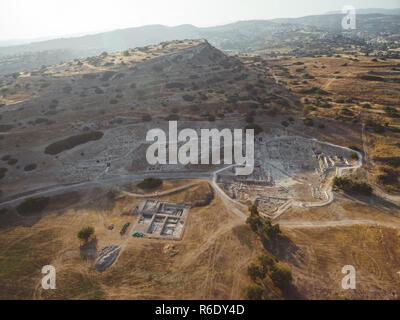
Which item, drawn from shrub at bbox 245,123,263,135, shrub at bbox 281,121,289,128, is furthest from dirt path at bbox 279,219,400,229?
shrub at bbox 281,121,289,128

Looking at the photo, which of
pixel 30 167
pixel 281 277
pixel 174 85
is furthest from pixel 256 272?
pixel 174 85

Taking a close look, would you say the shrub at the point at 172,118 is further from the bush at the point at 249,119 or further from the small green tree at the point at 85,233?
the small green tree at the point at 85,233

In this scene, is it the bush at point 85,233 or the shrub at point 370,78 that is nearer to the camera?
the bush at point 85,233

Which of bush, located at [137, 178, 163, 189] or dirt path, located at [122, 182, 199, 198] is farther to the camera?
bush, located at [137, 178, 163, 189]

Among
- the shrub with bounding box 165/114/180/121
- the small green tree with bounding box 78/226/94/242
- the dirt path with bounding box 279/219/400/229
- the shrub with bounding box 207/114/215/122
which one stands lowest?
the dirt path with bounding box 279/219/400/229

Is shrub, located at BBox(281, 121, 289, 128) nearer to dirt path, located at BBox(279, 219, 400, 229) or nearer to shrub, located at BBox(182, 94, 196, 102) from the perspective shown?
dirt path, located at BBox(279, 219, 400, 229)

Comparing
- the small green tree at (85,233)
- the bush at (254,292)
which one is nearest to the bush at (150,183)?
the small green tree at (85,233)

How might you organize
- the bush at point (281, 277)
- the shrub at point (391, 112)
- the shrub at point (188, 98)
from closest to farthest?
1. the bush at point (281, 277)
2. the shrub at point (391, 112)
3. the shrub at point (188, 98)
